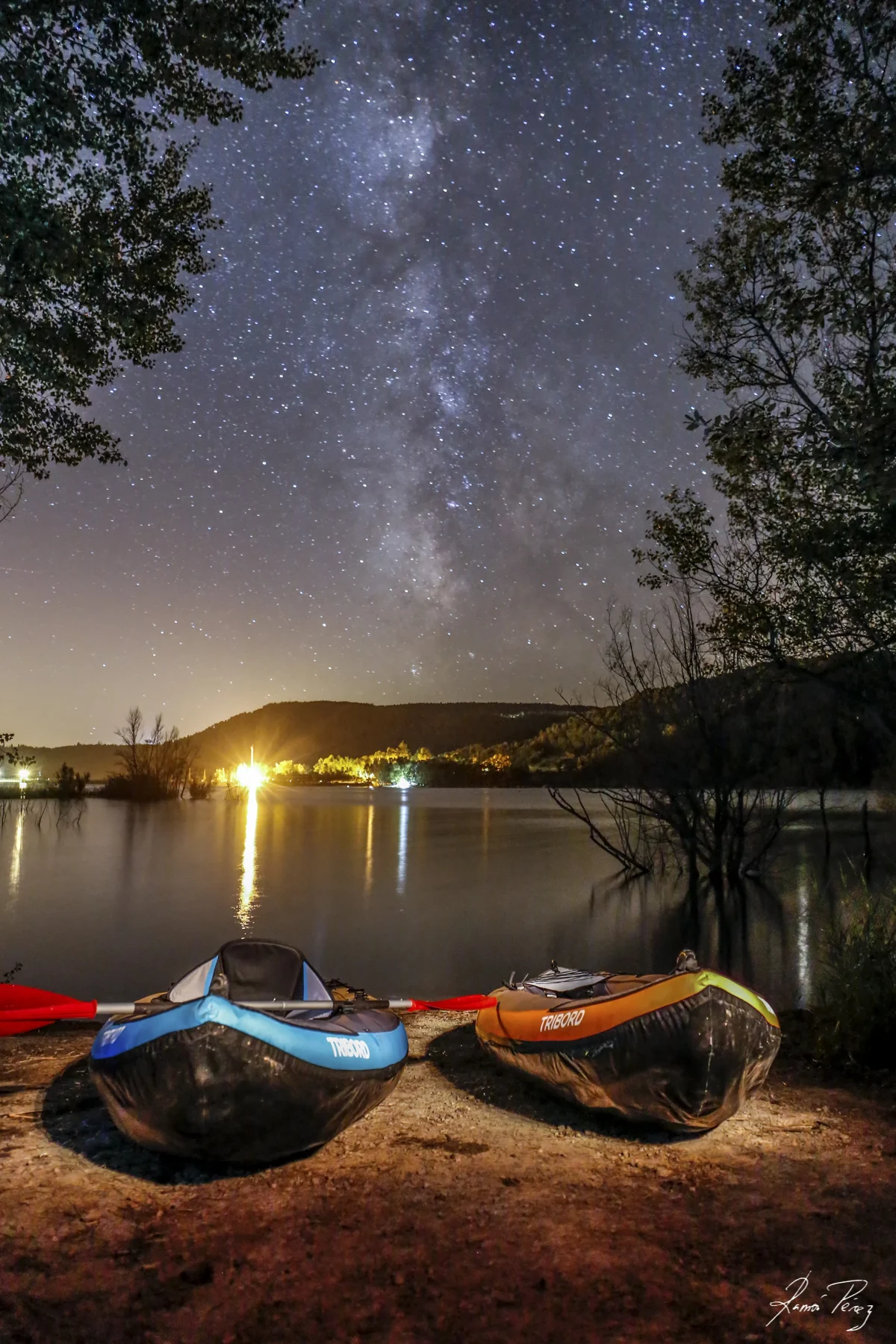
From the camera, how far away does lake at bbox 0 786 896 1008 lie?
1770 cm

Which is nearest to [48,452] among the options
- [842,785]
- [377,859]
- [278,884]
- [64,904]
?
[64,904]

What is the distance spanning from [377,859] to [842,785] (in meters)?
21.1

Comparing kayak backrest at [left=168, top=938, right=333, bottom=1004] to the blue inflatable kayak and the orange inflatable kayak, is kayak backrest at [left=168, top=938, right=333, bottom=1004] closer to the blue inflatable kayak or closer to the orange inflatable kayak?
the blue inflatable kayak

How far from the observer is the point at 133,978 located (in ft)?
55.7

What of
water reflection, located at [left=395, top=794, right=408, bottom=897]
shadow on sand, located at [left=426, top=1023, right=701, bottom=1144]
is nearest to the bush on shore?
shadow on sand, located at [left=426, top=1023, right=701, bottom=1144]

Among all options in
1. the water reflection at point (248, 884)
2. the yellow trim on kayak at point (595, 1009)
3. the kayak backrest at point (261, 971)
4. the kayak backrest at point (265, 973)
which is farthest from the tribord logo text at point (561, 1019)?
the water reflection at point (248, 884)

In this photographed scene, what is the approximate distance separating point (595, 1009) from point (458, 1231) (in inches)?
73.8

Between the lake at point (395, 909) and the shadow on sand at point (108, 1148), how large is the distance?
9420 mm

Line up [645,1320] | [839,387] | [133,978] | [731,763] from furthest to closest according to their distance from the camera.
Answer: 1. [731,763]
2. [133,978]
3. [839,387]
4. [645,1320]

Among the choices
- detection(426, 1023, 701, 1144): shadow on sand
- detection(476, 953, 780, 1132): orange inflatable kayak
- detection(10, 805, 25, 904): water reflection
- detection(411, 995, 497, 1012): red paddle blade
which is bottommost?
detection(10, 805, 25, 904): water reflection

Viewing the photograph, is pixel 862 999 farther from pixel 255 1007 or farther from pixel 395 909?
pixel 395 909

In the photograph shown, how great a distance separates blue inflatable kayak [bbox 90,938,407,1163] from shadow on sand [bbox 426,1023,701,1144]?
1.58 metres

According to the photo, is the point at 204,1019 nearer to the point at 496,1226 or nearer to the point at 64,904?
the point at 496,1226

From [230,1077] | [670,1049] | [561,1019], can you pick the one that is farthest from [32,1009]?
[670,1049]
